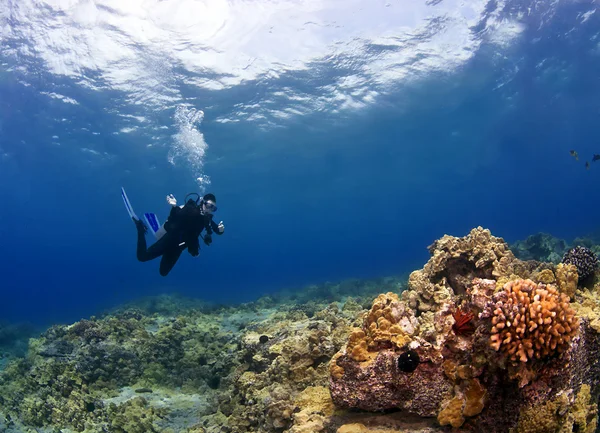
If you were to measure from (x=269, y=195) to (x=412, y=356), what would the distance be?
7018cm

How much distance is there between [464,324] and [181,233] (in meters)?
9.00

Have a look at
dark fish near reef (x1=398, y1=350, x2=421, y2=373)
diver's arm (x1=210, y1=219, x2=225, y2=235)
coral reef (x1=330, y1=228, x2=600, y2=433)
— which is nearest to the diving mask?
diver's arm (x1=210, y1=219, x2=225, y2=235)

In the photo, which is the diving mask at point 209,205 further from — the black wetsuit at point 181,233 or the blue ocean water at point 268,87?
the blue ocean water at point 268,87

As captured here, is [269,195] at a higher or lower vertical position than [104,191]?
higher

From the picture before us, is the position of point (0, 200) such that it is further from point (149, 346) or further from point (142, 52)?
point (149, 346)

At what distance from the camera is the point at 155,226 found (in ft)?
36.6

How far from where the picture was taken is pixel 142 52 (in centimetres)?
2081

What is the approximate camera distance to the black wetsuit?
34.2 ft

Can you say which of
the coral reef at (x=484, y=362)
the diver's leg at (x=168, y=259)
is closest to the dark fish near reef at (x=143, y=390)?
the diver's leg at (x=168, y=259)

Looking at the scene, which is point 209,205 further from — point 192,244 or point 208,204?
point 192,244

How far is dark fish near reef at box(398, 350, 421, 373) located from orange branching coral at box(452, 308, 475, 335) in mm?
474

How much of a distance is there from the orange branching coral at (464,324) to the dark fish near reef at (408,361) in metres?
0.47

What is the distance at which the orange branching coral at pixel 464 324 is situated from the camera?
3463 mm

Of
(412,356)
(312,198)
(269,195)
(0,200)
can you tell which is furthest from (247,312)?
(312,198)
